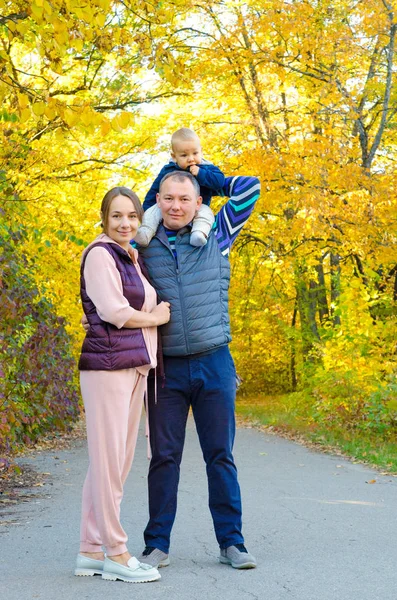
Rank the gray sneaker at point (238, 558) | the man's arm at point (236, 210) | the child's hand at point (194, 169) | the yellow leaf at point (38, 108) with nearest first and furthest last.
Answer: the gray sneaker at point (238, 558) → the man's arm at point (236, 210) → the child's hand at point (194, 169) → the yellow leaf at point (38, 108)

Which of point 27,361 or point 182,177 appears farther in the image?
point 27,361

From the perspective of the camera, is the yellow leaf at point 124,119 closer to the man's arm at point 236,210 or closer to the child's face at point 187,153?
the child's face at point 187,153

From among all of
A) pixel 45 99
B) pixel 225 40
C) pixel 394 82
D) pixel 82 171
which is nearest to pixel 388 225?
pixel 394 82

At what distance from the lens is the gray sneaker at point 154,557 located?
473 cm

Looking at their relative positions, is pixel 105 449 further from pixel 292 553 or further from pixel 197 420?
pixel 292 553

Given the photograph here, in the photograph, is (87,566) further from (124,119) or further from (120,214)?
(124,119)

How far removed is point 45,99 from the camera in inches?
228

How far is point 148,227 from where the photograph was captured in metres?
4.98

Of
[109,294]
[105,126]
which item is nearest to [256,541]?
[109,294]

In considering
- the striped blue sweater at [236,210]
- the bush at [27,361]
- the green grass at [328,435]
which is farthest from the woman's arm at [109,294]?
the green grass at [328,435]

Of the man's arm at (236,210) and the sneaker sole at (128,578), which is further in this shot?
the man's arm at (236,210)

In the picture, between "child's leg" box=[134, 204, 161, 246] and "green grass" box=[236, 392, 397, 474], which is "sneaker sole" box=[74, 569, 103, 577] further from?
"green grass" box=[236, 392, 397, 474]

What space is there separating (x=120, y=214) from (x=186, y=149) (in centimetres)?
89

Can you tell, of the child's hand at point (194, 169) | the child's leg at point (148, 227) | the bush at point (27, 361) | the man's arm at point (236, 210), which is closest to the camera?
the child's leg at point (148, 227)
